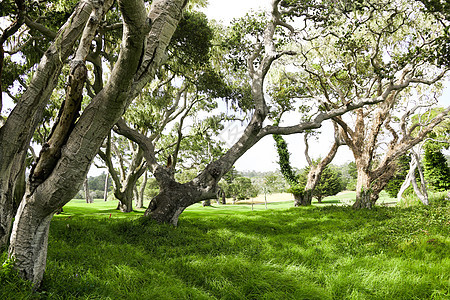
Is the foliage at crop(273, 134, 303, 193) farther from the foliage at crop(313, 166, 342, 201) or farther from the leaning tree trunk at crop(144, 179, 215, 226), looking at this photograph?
the foliage at crop(313, 166, 342, 201)

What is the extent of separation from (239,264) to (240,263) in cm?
6

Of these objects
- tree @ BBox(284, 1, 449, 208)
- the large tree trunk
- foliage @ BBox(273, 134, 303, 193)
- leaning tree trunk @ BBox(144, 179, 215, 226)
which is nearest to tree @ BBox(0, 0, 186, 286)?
the large tree trunk

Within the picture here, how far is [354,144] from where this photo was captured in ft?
45.5

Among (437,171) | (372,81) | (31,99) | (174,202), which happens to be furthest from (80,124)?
(437,171)

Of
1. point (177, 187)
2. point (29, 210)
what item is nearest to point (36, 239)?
point (29, 210)

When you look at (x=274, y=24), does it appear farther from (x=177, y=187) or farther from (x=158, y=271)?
(x=158, y=271)

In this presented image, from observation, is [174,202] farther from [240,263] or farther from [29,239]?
[29,239]

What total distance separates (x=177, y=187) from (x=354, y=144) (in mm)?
10973

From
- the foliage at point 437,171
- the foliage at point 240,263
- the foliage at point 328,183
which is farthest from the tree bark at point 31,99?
the foliage at point 328,183

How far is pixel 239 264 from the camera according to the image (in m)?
4.43

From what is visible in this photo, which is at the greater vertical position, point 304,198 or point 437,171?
point 437,171

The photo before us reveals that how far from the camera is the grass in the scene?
3371 mm

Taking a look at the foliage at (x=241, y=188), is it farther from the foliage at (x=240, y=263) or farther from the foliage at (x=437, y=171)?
the foliage at (x=240, y=263)

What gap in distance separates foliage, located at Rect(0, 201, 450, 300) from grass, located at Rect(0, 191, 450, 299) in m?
0.02
